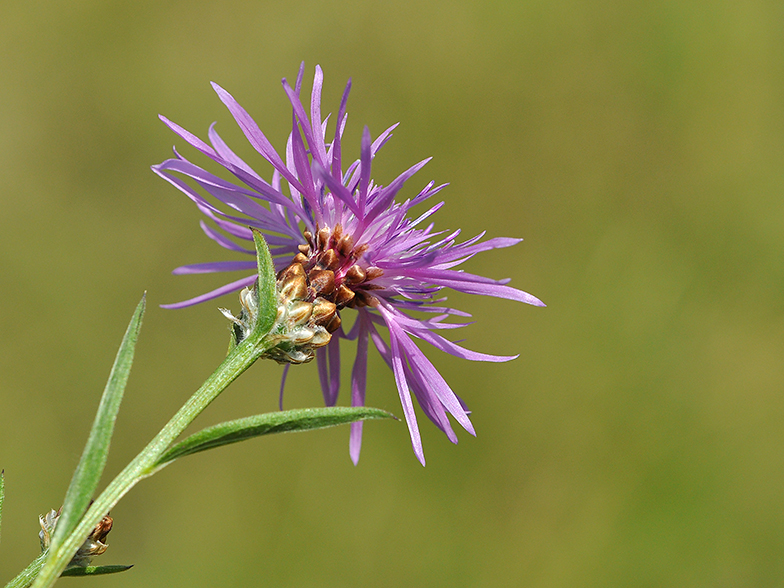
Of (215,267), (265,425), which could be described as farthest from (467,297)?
(265,425)

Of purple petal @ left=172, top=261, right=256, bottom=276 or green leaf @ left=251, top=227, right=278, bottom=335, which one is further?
purple petal @ left=172, top=261, right=256, bottom=276

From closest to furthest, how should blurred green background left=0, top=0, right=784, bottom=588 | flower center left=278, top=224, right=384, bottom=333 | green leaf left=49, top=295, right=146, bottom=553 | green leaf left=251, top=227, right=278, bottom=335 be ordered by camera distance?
green leaf left=49, top=295, right=146, bottom=553 → green leaf left=251, top=227, right=278, bottom=335 → flower center left=278, top=224, right=384, bottom=333 → blurred green background left=0, top=0, right=784, bottom=588

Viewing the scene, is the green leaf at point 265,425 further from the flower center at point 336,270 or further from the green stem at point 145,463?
the flower center at point 336,270

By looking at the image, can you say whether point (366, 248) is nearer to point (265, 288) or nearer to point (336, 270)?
point (336, 270)

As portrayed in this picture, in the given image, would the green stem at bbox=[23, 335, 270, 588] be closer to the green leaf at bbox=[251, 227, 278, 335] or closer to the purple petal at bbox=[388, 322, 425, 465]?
the green leaf at bbox=[251, 227, 278, 335]

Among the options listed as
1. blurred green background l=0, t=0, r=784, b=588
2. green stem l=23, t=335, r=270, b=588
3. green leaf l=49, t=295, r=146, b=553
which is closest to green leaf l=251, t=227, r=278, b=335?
green stem l=23, t=335, r=270, b=588

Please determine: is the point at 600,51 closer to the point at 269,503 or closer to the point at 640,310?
the point at 640,310

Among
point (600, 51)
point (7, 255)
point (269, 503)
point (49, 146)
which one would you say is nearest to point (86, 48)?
point (49, 146)
